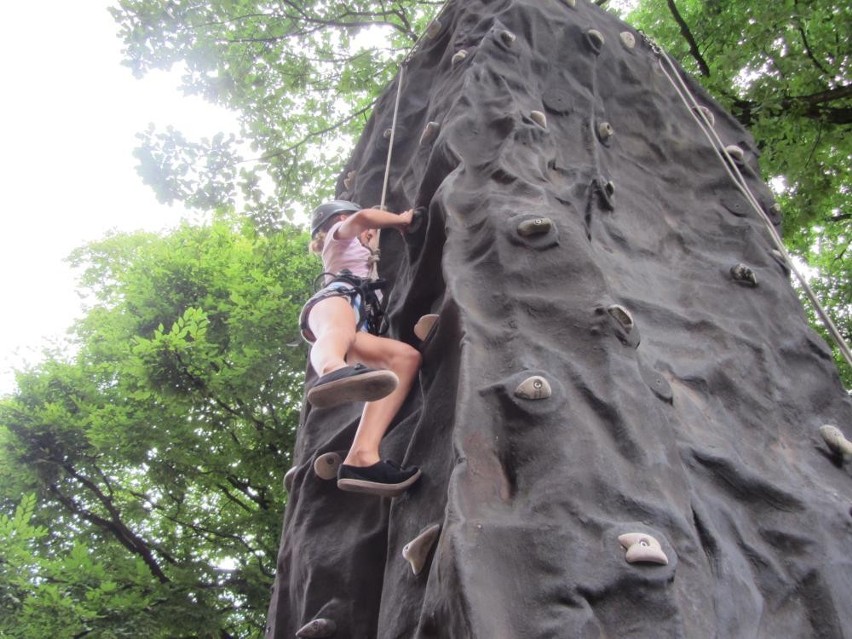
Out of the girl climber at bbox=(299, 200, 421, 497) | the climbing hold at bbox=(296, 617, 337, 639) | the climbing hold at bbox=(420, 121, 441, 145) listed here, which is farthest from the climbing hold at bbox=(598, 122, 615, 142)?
the climbing hold at bbox=(296, 617, 337, 639)

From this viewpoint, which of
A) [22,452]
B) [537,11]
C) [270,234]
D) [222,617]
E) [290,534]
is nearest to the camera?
[290,534]

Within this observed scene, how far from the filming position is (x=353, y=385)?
2.58 m

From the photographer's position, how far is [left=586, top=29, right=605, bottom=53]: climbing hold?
4.46m

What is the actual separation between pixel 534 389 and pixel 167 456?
18.7 feet

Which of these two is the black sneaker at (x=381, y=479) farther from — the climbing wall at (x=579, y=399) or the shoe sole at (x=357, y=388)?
the shoe sole at (x=357, y=388)

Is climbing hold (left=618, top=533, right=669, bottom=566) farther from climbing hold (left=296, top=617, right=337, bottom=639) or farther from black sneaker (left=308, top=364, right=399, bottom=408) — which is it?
climbing hold (left=296, top=617, right=337, bottom=639)

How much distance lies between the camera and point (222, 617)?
21.1ft

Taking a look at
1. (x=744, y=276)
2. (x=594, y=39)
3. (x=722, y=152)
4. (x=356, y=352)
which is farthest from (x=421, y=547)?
Result: (x=594, y=39)

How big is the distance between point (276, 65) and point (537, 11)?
4304 mm

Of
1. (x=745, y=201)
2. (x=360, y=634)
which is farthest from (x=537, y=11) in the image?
(x=360, y=634)

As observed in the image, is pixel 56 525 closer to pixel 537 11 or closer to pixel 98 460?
pixel 98 460

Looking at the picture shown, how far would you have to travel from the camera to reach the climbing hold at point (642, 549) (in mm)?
1793

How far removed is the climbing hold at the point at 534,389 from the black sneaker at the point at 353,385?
1.67 feet

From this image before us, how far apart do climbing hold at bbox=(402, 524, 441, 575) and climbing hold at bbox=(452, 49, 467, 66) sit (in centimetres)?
306
